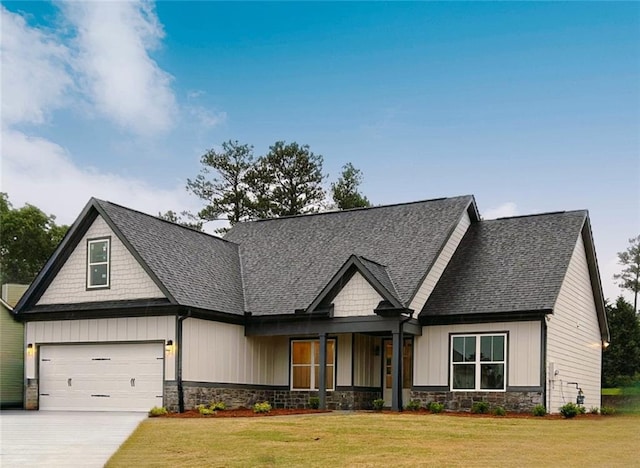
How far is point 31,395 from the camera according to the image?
952 inches

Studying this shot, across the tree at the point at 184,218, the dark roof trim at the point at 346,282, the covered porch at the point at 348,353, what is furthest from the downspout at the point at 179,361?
the tree at the point at 184,218

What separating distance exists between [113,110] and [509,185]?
15846 mm

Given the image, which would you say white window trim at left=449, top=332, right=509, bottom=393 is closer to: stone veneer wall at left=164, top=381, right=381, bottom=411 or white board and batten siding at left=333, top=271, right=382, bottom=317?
white board and batten siding at left=333, top=271, right=382, bottom=317

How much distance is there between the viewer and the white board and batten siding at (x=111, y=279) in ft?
75.1

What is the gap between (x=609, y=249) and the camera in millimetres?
62781

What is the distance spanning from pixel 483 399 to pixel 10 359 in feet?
47.7

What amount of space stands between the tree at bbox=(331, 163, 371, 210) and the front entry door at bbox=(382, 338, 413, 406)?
22739 mm

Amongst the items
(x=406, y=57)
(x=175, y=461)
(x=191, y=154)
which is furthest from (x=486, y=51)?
(x=191, y=154)

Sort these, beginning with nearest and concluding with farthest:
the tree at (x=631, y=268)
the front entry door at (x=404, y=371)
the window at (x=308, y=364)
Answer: the front entry door at (x=404, y=371), the window at (x=308, y=364), the tree at (x=631, y=268)

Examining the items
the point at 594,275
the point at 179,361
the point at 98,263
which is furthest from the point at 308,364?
the point at 594,275

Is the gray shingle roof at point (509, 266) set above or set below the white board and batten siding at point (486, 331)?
above

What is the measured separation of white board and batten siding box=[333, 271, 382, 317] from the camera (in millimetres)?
22469

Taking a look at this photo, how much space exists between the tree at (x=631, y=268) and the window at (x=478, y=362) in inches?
1676

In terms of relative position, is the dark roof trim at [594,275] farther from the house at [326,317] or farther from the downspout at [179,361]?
the downspout at [179,361]
